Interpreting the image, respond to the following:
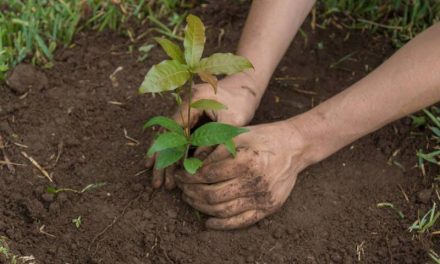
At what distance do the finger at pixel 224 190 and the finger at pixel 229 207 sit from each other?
0.02 meters

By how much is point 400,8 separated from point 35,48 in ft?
5.42

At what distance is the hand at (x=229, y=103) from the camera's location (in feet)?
7.74

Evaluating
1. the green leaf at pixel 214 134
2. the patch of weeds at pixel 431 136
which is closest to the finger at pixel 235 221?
the green leaf at pixel 214 134

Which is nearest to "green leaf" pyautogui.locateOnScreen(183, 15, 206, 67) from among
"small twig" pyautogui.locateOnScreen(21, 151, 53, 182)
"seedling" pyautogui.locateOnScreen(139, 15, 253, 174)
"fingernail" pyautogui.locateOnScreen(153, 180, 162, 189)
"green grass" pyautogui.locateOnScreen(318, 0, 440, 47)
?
"seedling" pyautogui.locateOnScreen(139, 15, 253, 174)

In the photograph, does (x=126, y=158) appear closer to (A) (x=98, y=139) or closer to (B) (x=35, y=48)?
(A) (x=98, y=139)

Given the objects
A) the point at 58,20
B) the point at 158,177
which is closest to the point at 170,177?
the point at 158,177

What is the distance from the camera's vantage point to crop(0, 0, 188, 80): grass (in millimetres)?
2859

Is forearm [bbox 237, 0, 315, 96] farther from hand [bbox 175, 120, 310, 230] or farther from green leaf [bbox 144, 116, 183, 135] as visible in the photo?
green leaf [bbox 144, 116, 183, 135]

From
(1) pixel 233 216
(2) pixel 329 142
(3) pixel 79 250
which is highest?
(2) pixel 329 142

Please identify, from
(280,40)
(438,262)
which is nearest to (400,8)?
(280,40)

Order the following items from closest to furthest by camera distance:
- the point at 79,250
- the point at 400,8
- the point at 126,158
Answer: the point at 79,250 → the point at 126,158 → the point at 400,8

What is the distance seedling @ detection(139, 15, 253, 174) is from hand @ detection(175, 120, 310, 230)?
10 centimetres

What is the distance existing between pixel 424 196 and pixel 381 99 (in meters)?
0.46

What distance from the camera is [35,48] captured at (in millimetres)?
2898
